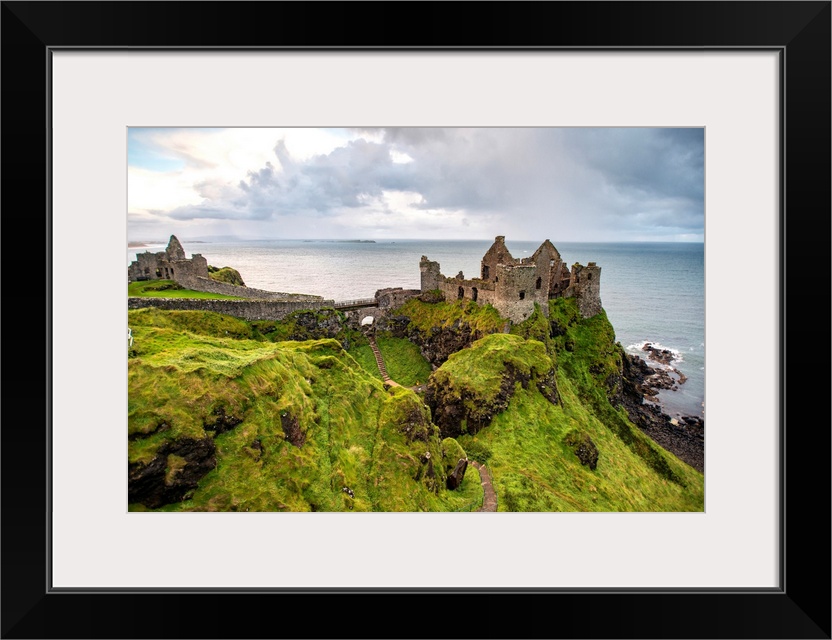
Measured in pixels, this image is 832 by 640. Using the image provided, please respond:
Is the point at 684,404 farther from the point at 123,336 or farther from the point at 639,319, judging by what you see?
the point at 123,336

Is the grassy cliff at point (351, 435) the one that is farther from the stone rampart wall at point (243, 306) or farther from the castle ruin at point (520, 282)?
the castle ruin at point (520, 282)

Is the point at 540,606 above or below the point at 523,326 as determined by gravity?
below

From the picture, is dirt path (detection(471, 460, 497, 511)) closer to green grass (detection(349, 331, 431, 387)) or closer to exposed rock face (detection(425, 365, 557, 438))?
exposed rock face (detection(425, 365, 557, 438))

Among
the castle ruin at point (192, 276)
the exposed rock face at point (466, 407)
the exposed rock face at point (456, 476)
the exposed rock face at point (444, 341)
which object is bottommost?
the exposed rock face at point (456, 476)

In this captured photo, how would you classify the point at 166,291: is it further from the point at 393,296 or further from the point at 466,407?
the point at 466,407

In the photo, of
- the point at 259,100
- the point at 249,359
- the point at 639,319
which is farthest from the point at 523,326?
the point at 259,100

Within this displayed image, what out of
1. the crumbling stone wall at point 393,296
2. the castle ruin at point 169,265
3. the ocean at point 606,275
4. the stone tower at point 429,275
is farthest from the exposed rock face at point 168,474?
the stone tower at point 429,275

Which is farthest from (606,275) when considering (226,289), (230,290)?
(226,289)
